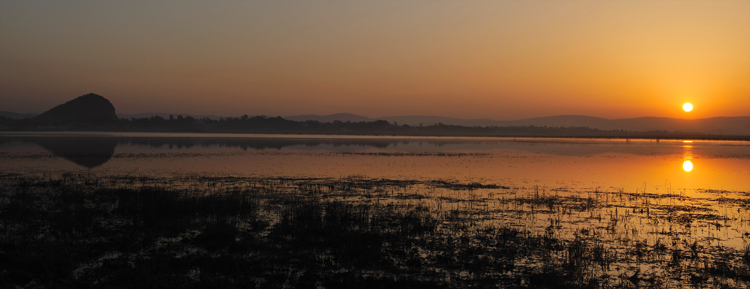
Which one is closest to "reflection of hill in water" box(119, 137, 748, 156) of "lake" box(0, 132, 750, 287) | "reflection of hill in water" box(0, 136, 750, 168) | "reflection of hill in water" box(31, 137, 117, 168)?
"reflection of hill in water" box(0, 136, 750, 168)

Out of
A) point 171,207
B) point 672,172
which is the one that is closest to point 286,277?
point 171,207

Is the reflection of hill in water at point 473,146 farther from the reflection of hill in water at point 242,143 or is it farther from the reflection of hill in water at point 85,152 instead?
the reflection of hill in water at point 85,152

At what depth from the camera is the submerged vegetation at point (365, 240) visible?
8.85 meters

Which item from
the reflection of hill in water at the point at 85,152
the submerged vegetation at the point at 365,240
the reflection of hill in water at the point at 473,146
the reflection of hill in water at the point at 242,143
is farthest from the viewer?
the reflection of hill in water at the point at 242,143

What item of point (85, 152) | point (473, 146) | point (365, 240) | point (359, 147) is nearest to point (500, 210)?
point (365, 240)

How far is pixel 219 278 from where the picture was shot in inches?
334

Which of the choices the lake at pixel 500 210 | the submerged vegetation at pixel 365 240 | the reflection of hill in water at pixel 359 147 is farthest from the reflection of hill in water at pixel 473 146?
the submerged vegetation at pixel 365 240

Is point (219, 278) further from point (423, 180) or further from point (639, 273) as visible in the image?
point (423, 180)

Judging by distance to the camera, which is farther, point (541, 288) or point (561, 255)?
point (561, 255)

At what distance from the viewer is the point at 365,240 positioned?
11570mm

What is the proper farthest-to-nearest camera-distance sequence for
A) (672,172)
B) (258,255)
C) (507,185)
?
(672,172)
(507,185)
(258,255)

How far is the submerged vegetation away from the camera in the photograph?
8852 mm

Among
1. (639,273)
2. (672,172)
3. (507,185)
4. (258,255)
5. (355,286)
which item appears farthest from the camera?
(672,172)

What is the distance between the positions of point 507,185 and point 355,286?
1671 cm
